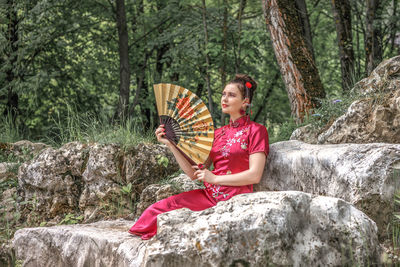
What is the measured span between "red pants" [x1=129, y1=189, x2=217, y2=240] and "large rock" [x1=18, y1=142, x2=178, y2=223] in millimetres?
1583

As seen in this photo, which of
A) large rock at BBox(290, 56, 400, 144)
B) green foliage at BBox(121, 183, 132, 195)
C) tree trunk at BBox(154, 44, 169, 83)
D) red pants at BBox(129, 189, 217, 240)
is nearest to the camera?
red pants at BBox(129, 189, 217, 240)

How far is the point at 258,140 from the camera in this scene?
3.09m

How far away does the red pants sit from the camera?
2912 mm

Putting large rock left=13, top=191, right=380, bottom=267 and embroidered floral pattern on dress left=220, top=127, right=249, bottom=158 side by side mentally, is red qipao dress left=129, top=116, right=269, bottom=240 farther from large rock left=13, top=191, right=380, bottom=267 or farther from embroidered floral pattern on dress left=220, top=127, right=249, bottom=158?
large rock left=13, top=191, right=380, bottom=267

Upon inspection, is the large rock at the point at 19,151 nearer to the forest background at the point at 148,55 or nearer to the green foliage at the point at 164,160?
the forest background at the point at 148,55

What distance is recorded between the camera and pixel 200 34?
793 cm

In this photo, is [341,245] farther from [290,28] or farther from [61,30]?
[61,30]

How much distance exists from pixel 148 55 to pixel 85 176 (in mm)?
5837

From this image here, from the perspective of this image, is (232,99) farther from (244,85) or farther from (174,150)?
(174,150)

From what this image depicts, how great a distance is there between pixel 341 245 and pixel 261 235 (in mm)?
501

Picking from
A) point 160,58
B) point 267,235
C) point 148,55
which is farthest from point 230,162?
point 160,58

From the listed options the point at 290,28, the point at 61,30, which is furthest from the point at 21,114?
the point at 290,28

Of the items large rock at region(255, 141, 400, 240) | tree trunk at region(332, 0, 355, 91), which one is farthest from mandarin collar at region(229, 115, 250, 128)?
tree trunk at region(332, 0, 355, 91)

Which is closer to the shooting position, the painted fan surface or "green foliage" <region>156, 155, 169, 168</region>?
the painted fan surface
